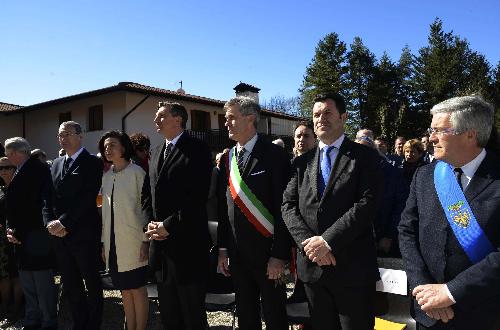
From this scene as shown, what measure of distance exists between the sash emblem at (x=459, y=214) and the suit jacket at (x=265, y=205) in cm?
115

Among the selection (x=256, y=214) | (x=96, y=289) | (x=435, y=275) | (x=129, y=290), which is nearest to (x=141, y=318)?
(x=129, y=290)

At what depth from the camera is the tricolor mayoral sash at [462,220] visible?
7.06 ft

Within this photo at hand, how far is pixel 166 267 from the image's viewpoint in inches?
136

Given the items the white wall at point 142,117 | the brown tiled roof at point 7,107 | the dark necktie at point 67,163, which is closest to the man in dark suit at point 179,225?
the dark necktie at point 67,163

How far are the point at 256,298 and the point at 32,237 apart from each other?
2.85 metres

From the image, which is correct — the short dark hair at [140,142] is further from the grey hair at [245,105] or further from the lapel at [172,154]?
the grey hair at [245,105]

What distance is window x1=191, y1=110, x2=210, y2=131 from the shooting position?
23312mm

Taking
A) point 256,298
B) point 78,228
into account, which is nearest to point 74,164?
point 78,228

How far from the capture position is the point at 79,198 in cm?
421

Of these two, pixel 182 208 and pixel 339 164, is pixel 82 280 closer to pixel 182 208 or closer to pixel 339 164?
pixel 182 208

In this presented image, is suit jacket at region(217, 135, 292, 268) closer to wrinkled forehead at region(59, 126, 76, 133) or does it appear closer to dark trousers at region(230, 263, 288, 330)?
dark trousers at region(230, 263, 288, 330)

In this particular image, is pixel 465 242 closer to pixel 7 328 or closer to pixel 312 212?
pixel 312 212

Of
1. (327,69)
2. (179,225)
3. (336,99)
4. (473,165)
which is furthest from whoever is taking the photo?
(327,69)

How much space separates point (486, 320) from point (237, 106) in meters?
2.08
